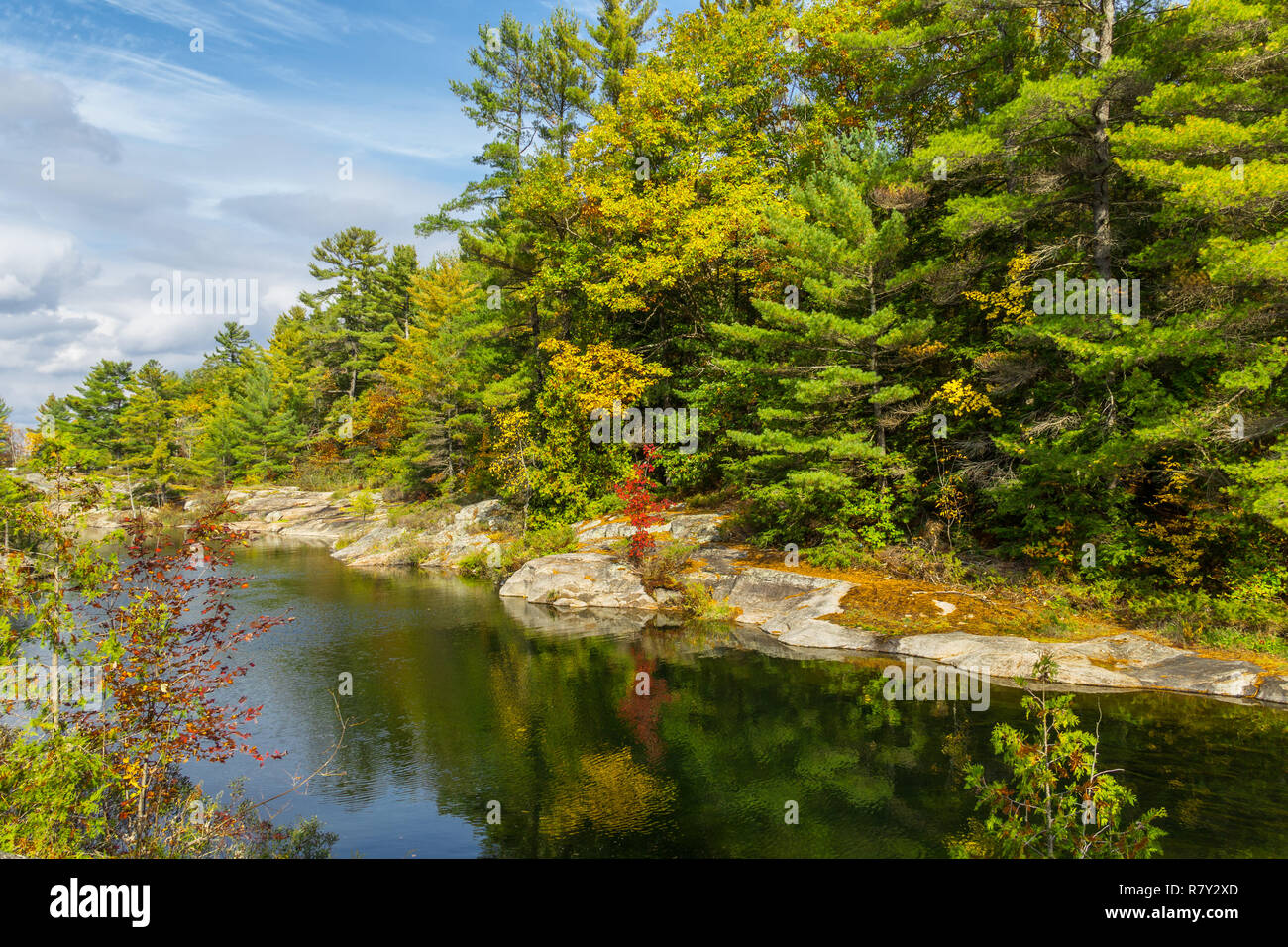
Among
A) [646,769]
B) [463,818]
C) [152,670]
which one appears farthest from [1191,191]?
[152,670]

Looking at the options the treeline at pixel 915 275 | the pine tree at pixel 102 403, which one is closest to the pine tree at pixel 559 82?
the treeline at pixel 915 275

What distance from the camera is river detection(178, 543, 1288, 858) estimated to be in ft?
27.9

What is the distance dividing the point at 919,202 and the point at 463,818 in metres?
18.7

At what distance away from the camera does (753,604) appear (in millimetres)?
19562

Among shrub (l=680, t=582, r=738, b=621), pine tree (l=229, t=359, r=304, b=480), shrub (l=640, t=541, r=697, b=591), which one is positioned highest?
pine tree (l=229, t=359, r=304, b=480)

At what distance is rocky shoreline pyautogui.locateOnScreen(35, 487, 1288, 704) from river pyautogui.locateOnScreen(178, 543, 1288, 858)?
29.4 inches

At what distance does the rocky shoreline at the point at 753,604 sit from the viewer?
12648 millimetres

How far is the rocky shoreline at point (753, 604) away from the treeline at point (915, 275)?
196 cm

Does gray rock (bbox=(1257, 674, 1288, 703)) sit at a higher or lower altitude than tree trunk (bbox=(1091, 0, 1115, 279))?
lower

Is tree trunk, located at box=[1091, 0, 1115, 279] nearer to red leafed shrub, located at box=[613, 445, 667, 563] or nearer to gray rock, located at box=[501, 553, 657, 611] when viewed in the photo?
red leafed shrub, located at box=[613, 445, 667, 563]

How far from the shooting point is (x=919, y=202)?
19.0 metres

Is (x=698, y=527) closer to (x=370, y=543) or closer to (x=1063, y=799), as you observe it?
(x=1063, y=799)

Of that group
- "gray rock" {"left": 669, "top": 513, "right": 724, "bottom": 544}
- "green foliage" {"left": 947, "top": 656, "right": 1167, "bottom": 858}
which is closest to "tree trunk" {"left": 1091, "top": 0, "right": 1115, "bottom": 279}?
"green foliage" {"left": 947, "top": 656, "right": 1167, "bottom": 858}

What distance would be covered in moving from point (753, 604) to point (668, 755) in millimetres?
8952
